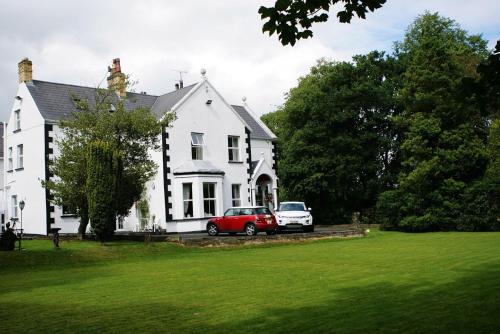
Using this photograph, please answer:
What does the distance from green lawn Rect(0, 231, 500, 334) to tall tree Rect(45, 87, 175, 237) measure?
6628 mm

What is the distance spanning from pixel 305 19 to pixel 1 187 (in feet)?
125

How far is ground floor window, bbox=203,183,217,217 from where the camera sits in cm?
3334

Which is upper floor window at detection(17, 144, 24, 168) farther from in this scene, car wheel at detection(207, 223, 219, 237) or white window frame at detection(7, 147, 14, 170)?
car wheel at detection(207, 223, 219, 237)

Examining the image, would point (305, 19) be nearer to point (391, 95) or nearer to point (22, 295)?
point (22, 295)

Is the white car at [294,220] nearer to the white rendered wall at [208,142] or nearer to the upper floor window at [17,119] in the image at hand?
the white rendered wall at [208,142]

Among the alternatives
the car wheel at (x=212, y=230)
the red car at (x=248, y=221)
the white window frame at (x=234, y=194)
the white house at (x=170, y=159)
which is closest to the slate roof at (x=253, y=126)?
the white house at (x=170, y=159)

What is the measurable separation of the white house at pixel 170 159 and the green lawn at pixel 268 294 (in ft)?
46.9

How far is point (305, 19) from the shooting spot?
6906 millimetres

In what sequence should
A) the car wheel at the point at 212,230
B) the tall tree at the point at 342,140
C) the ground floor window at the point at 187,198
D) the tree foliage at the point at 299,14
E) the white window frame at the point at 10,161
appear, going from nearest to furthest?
the tree foliage at the point at 299,14 < the car wheel at the point at 212,230 < the ground floor window at the point at 187,198 < the white window frame at the point at 10,161 < the tall tree at the point at 342,140

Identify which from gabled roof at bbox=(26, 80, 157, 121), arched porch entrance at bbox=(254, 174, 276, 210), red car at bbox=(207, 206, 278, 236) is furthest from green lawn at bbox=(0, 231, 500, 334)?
arched porch entrance at bbox=(254, 174, 276, 210)

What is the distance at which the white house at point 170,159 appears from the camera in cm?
3200

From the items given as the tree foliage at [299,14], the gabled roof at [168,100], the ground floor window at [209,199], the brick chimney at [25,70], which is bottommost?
the ground floor window at [209,199]

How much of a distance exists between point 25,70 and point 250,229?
18.6 m

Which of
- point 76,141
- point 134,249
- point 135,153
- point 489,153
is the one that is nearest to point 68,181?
point 76,141
